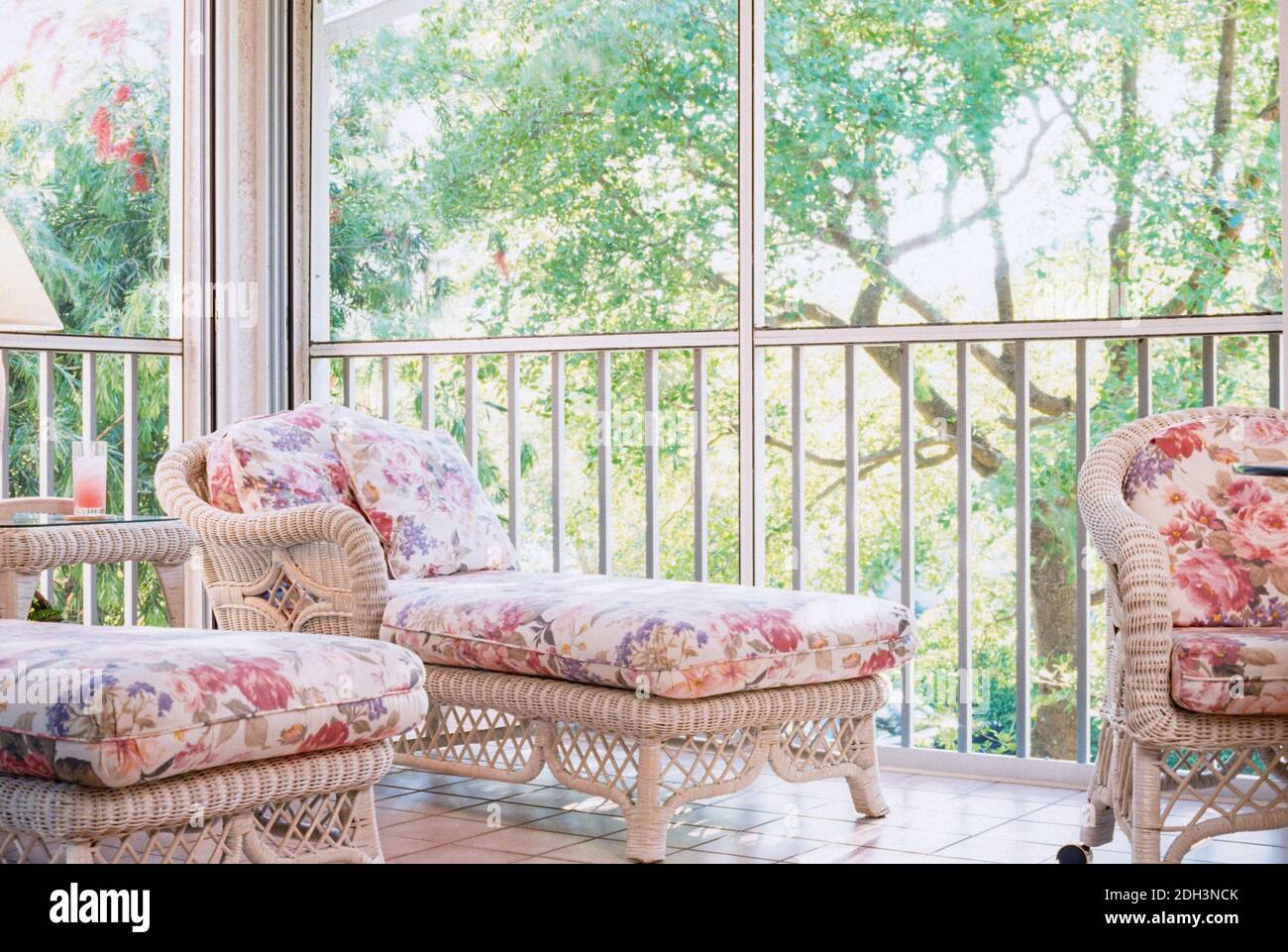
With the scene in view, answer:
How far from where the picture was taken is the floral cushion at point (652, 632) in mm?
2902

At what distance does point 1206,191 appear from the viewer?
255 inches

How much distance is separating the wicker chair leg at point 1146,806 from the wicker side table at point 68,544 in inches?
80.7

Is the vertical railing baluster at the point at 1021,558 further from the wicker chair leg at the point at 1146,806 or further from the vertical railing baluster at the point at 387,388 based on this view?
the vertical railing baluster at the point at 387,388

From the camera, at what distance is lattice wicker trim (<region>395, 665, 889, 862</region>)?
9.70 feet

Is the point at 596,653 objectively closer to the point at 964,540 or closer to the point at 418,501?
the point at 418,501

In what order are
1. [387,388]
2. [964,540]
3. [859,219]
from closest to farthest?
[964,540] < [387,388] < [859,219]

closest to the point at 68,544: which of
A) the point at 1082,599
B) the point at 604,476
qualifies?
the point at 604,476

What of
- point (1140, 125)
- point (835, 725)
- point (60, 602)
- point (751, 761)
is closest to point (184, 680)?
point (751, 761)

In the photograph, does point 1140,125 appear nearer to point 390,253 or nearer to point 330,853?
point 390,253

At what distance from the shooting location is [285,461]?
3492 mm

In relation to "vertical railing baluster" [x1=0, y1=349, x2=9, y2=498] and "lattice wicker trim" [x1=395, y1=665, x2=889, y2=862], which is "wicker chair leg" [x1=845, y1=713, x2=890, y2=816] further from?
"vertical railing baluster" [x1=0, y1=349, x2=9, y2=498]

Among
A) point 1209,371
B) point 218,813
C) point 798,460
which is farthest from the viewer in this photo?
point 798,460

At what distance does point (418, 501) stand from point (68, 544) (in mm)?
857

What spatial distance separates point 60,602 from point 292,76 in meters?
3.22
